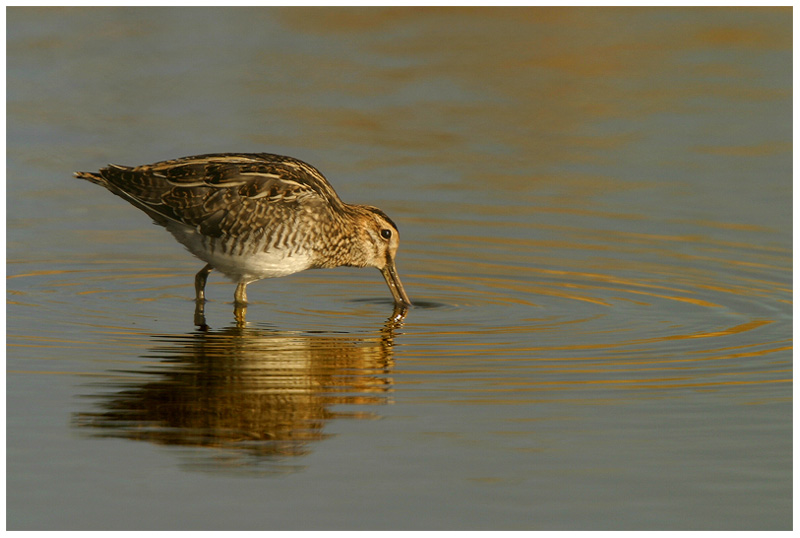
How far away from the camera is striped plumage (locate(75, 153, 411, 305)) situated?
41.0ft

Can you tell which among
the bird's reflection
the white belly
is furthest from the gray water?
the white belly

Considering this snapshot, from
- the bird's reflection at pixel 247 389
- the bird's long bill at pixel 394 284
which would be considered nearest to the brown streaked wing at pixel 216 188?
the bird's long bill at pixel 394 284

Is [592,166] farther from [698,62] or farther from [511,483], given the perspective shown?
[511,483]

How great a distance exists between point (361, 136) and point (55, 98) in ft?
14.0

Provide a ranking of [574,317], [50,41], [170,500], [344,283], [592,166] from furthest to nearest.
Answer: [50,41], [592,166], [344,283], [574,317], [170,500]

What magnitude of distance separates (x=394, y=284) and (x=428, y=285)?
0.48 m

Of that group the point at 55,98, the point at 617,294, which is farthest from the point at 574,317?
the point at 55,98

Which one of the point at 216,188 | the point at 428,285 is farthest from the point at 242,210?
the point at 428,285

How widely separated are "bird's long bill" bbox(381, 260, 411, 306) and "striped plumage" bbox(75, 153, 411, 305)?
2 cm

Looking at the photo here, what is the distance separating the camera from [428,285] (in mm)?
13672

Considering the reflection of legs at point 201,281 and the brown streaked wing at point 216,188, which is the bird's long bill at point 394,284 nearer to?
the brown streaked wing at point 216,188

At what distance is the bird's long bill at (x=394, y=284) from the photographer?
12992 mm

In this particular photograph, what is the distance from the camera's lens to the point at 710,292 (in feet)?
43.2

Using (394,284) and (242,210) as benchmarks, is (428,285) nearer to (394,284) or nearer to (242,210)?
(394,284)
